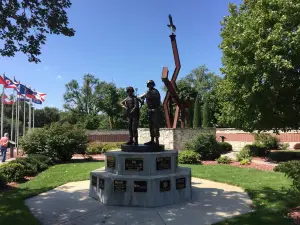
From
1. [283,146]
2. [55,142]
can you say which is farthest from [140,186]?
[283,146]

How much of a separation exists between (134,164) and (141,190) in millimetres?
785

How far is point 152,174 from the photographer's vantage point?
294 inches

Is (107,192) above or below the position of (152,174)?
below

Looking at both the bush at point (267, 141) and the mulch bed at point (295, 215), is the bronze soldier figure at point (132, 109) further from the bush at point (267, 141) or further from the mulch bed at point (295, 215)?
the bush at point (267, 141)

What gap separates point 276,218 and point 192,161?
10.6 m

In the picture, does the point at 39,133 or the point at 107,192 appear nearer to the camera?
the point at 107,192

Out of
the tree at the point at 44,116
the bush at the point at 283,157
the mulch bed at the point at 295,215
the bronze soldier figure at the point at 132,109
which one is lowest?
the bush at the point at 283,157

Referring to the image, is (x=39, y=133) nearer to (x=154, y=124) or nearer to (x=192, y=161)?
(x=192, y=161)

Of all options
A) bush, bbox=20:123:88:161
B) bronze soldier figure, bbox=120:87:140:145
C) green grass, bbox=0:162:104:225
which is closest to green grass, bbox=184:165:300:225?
bronze soldier figure, bbox=120:87:140:145

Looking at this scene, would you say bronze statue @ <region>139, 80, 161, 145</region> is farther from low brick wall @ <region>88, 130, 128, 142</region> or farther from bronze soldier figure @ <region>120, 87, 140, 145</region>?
low brick wall @ <region>88, 130, 128, 142</region>

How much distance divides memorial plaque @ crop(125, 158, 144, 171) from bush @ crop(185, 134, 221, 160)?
11.3 metres

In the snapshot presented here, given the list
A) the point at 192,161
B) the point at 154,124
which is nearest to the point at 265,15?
the point at 192,161

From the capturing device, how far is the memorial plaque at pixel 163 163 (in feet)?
25.0

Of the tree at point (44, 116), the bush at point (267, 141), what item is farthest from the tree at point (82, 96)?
the bush at point (267, 141)
